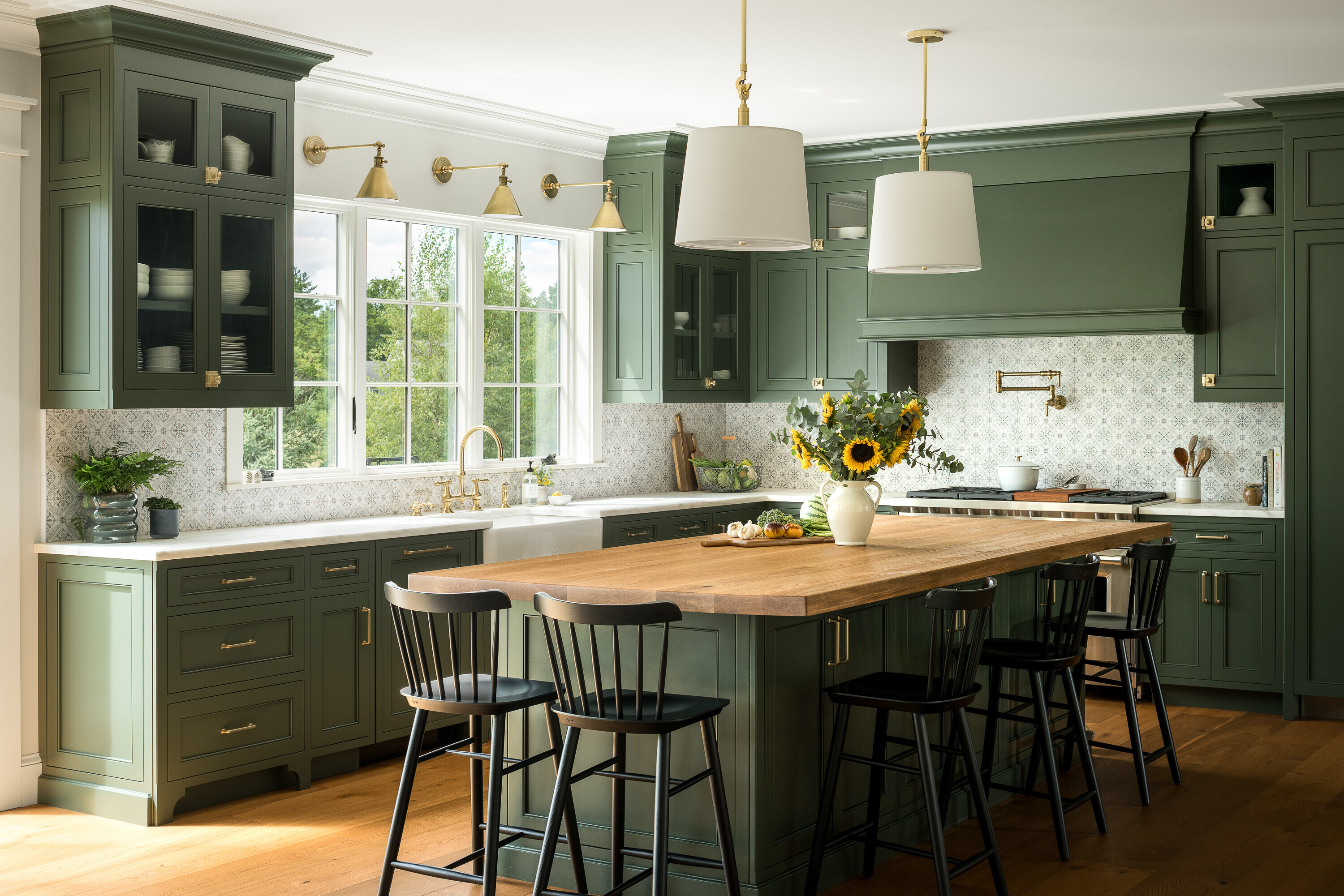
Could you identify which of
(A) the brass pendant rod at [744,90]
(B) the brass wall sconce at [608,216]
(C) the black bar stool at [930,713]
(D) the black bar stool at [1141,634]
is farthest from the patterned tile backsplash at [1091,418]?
(A) the brass pendant rod at [744,90]

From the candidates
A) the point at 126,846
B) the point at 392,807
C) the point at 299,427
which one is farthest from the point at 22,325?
the point at 392,807

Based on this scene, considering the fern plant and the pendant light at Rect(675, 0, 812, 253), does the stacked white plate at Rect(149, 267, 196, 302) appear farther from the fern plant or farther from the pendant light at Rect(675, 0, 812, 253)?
the pendant light at Rect(675, 0, 812, 253)

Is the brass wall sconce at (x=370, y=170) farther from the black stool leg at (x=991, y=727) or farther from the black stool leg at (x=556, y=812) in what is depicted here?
the black stool leg at (x=991, y=727)

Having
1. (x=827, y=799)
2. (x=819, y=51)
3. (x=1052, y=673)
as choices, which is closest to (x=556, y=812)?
(x=827, y=799)

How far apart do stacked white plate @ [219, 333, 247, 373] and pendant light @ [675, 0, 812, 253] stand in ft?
7.14

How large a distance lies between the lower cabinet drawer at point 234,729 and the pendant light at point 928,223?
2.69 meters

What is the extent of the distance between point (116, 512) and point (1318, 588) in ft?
16.7

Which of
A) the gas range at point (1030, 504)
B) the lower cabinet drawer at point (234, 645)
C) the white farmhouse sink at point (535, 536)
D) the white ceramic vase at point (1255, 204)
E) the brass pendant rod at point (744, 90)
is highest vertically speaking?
the white ceramic vase at point (1255, 204)

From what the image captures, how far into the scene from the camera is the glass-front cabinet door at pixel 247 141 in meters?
5.05

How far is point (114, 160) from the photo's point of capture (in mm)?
4711

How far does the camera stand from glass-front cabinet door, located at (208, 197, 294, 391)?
199 inches

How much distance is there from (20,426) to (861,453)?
296cm

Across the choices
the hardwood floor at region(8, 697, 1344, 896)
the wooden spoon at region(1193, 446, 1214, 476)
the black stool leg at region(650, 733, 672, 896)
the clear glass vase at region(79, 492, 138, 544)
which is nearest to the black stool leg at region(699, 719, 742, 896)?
the black stool leg at region(650, 733, 672, 896)

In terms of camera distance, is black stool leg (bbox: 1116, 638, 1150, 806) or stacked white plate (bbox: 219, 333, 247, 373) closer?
black stool leg (bbox: 1116, 638, 1150, 806)
